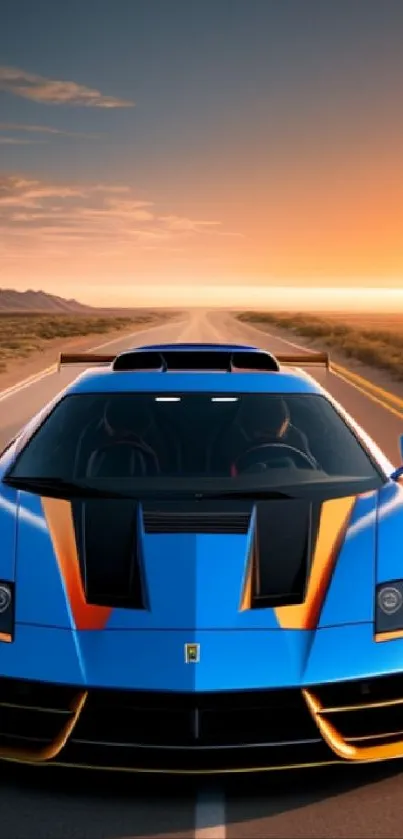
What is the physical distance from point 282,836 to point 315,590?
2.77ft

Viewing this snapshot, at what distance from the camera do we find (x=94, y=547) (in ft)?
14.5

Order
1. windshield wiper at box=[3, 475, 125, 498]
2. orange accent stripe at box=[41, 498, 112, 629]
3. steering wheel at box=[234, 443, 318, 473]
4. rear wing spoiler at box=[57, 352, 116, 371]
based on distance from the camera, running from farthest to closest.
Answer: rear wing spoiler at box=[57, 352, 116, 371] → steering wheel at box=[234, 443, 318, 473] → windshield wiper at box=[3, 475, 125, 498] → orange accent stripe at box=[41, 498, 112, 629]

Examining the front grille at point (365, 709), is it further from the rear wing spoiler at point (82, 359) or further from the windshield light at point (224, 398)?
the rear wing spoiler at point (82, 359)

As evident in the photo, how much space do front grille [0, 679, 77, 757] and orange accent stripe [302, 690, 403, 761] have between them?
785mm

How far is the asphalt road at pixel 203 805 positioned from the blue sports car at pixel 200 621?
175 mm

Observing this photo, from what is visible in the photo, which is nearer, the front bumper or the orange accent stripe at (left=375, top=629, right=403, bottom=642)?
the front bumper

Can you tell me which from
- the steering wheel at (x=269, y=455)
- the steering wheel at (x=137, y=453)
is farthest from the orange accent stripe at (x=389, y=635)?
the steering wheel at (x=137, y=453)

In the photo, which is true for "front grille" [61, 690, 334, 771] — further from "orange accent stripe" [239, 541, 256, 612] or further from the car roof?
the car roof

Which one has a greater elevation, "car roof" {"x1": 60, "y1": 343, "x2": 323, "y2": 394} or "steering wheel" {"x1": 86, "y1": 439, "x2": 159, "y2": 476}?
"car roof" {"x1": 60, "y1": 343, "x2": 323, "y2": 394}

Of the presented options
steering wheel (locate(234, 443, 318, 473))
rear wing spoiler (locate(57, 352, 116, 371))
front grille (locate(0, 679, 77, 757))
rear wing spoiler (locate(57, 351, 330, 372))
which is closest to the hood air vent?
front grille (locate(0, 679, 77, 757))

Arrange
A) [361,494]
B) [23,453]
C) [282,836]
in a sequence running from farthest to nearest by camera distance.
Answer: [23,453] → [361,494] → [282,836]

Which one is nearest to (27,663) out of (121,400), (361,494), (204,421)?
(361,494)

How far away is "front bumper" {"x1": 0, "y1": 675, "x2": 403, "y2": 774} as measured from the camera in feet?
12.5

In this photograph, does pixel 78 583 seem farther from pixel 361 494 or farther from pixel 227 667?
pixel 361 494
